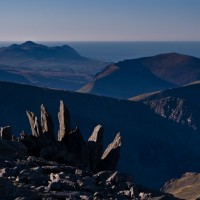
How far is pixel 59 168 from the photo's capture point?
29969mm

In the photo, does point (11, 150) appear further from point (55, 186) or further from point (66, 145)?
point (55, 186)

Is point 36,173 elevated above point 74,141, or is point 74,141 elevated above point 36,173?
point 36,173

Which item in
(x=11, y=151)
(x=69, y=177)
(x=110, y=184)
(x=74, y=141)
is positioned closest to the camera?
(x=69, y=177)

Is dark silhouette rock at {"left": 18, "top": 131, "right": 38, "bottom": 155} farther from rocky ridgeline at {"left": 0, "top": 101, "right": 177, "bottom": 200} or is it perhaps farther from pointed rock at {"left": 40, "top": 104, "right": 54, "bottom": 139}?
pointed rock at {"left": 40, "top": 104, "right": 54, "bottom": 139}

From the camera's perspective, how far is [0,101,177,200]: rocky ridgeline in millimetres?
22000

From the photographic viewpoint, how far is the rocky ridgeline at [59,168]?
22000 mm

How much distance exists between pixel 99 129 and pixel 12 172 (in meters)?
22.7

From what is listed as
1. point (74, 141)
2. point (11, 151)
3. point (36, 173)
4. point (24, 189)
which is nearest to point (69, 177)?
point (36, 173)

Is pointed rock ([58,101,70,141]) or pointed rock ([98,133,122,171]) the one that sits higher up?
pointed rock ([58,101,70,141])

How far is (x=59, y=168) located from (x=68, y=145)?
659 inches

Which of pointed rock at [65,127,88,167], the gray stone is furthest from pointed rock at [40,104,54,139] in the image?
the gray stone

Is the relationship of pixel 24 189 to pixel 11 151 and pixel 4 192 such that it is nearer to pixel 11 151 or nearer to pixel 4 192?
pixel 4 192

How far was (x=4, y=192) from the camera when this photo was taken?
20.5 m

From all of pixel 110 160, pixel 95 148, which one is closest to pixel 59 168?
pixel 95 148
